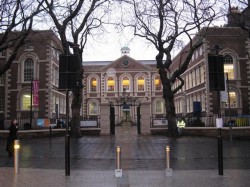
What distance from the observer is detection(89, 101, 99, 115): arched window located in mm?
70750

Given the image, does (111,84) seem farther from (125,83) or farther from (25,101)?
(25,101)

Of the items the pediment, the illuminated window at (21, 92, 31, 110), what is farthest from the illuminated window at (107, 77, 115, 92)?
the illuminated window at (21, 92, 31, 110)

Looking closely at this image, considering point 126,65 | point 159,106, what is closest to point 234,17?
point 159,106

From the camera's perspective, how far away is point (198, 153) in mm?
17703

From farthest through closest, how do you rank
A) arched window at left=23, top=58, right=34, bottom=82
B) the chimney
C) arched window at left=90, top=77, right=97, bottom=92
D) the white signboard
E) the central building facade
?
arched window at left=90, top=77, right=97, bottom=92 < the central building facade < arched window at left=23, top=58, right=34, bottom=82 < the white signboard < the chimney

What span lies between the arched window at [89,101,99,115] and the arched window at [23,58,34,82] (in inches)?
1031

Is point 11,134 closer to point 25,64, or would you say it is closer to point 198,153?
point 198,153

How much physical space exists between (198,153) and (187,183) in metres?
8.19

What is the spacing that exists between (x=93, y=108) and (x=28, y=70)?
27170 mm

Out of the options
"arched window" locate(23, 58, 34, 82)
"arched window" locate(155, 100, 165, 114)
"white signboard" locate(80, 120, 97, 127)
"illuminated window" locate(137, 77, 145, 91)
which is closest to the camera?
"white signboard" locate(80, 120, 97, 127)

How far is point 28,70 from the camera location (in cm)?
4541

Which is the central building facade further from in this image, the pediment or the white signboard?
the white signboard

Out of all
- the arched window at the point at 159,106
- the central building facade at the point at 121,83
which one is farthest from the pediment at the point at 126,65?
the arched window at the point at 159,106

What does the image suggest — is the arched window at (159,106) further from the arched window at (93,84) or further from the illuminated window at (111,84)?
the arched window at (93,84)
